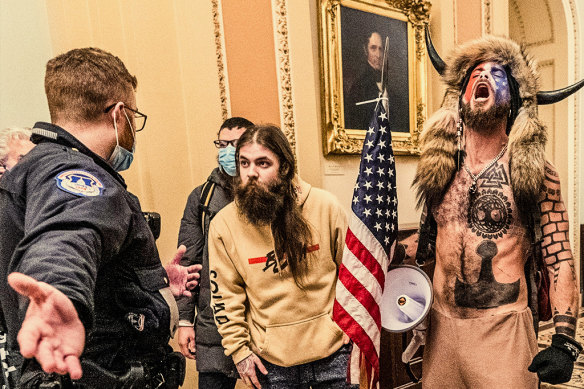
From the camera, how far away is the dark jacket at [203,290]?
2287 millimetres

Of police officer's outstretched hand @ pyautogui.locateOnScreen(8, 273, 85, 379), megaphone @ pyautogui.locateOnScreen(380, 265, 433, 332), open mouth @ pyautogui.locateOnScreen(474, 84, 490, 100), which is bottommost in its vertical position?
megaphone @ pyautogui.locateOnScreen(380, 265, 433, 332)

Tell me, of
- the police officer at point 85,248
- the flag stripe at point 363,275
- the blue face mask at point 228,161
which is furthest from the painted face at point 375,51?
the police officer at point 85,248

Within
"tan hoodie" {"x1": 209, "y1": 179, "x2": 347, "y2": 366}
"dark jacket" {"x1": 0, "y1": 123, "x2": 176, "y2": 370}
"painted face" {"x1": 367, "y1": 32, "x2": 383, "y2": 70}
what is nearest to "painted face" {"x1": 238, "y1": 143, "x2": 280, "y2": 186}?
"tan hoodie" {"x1": 209, "y1": 179, "x2": 347, "y2": 366}

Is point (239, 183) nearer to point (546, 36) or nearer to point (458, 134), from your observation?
point (458, 134)

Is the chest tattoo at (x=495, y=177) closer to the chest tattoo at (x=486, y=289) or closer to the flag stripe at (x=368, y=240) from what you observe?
the chest tattoo at (x=486, y=289)

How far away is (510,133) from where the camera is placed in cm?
196

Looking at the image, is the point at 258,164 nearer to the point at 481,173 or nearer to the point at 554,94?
the point at 481,173

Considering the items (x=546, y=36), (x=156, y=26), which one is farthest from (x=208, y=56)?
(x=546, y=36)

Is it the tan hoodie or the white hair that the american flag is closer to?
the tan hoodie

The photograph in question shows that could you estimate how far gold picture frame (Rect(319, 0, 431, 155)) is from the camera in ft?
13.4

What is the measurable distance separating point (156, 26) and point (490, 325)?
9.50 ft

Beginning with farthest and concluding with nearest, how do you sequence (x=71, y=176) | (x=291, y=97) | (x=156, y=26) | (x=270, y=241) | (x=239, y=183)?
(x=291, y=97) < (x=156, y=26) < (x=239, y=183) < (x=270, y=241) < (x=71, y=176)

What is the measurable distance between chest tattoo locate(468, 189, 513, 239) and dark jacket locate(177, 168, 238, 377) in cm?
132

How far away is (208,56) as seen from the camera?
10.7ft
